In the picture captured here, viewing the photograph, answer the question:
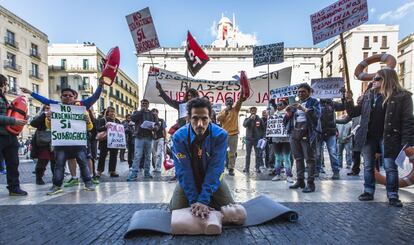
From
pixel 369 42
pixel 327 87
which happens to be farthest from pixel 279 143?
pixel 369 42

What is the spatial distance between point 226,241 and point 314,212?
146 cm

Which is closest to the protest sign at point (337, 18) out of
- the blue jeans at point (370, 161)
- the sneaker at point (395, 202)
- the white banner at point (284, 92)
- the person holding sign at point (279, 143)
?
the white banner at point (284, 92)

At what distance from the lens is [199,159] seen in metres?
3.13

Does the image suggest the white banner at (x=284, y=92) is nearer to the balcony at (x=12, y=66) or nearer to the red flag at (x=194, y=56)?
the red flag at (x=194, y=56)

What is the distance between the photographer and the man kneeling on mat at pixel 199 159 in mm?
2965

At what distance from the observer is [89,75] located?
50969 mm

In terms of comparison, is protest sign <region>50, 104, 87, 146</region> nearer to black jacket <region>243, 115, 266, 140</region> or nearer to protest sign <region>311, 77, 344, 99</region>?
black jacket <region>243, 115, 266, 140</region>

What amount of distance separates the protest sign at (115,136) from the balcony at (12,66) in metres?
33.4

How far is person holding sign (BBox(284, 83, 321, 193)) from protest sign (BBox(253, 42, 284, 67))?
370 centimetres

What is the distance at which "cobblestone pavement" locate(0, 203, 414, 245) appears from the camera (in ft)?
8.75

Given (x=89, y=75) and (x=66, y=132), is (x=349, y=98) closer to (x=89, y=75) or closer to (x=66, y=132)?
(x=66, y=132)

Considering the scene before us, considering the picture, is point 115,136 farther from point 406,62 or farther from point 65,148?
point 406,62

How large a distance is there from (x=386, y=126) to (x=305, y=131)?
1.33 meters

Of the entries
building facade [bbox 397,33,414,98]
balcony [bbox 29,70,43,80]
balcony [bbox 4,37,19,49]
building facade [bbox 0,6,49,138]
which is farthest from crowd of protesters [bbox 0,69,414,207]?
building facade [bbox 397,33,414,98]
